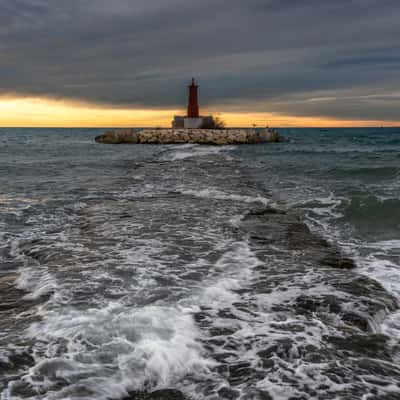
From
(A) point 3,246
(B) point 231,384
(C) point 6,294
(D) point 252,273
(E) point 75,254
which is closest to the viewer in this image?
(B) point 231,384

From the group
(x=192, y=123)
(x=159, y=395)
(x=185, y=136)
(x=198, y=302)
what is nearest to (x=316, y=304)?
(x=198, y=302)

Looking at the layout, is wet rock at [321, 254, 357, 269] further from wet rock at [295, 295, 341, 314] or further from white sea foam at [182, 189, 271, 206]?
white sea foam at [182, 189, 271, 206]

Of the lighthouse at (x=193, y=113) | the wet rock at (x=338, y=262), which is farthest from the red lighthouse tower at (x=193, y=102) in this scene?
the wet rock at (x=338, y=262)

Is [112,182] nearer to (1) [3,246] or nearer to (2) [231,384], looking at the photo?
(1) [3,246]

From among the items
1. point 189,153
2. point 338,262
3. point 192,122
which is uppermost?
point 192,122

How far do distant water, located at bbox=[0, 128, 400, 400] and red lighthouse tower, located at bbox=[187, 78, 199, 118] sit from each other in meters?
49.3

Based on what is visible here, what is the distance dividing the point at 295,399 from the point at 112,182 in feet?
46.3

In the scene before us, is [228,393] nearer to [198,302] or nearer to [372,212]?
[198,302]

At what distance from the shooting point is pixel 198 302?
15.9 feet

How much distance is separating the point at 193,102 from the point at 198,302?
184 feet

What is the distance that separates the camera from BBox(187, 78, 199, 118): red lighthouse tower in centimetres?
5794

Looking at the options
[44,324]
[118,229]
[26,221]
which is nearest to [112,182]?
[26,221]

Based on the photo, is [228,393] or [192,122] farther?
[192,122]

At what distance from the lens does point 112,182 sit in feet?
53.8
